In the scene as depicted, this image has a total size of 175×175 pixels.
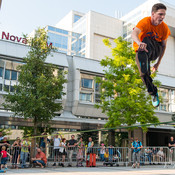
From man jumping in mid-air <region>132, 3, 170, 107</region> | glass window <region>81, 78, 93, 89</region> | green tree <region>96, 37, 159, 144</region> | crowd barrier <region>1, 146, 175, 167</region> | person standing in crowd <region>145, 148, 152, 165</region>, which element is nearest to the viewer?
man jumping in mid-air <region>132, 3, 170, 107</region>

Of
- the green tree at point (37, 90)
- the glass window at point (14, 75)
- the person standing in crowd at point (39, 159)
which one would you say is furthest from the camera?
the glass window at point (14, 75)

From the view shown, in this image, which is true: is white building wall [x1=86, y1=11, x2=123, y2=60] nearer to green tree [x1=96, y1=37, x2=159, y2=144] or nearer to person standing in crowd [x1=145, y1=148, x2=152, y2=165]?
green tree [x1=96, y1=37, x2=159, y2=144]

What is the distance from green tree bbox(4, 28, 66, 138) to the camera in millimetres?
15816

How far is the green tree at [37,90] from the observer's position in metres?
15.8

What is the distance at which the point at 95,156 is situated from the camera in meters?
16.2

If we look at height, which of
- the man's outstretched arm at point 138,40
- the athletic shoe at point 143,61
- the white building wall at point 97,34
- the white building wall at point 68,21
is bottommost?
the athletic shoe at point 143,61

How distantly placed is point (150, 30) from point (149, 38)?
0.70 feet

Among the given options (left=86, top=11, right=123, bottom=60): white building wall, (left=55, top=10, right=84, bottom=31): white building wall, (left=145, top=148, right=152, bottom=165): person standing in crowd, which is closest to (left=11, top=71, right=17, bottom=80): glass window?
(left=145, top=148, right=152, bottom=165): person standing in crowd

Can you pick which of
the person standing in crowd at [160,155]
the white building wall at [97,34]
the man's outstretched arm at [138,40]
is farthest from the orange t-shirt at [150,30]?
the white building wall at [97,34]

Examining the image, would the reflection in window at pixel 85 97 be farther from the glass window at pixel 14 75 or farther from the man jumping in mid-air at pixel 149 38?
the man jumping in mid-air at pixel 149 38

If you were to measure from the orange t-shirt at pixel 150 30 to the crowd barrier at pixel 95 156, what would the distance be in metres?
10.0

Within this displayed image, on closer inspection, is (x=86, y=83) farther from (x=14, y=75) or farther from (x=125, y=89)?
(x=125, y=89)

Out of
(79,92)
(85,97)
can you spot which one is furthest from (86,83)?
(85,97)

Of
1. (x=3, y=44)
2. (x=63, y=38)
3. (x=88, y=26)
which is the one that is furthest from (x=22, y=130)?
(x=63, y=38)
